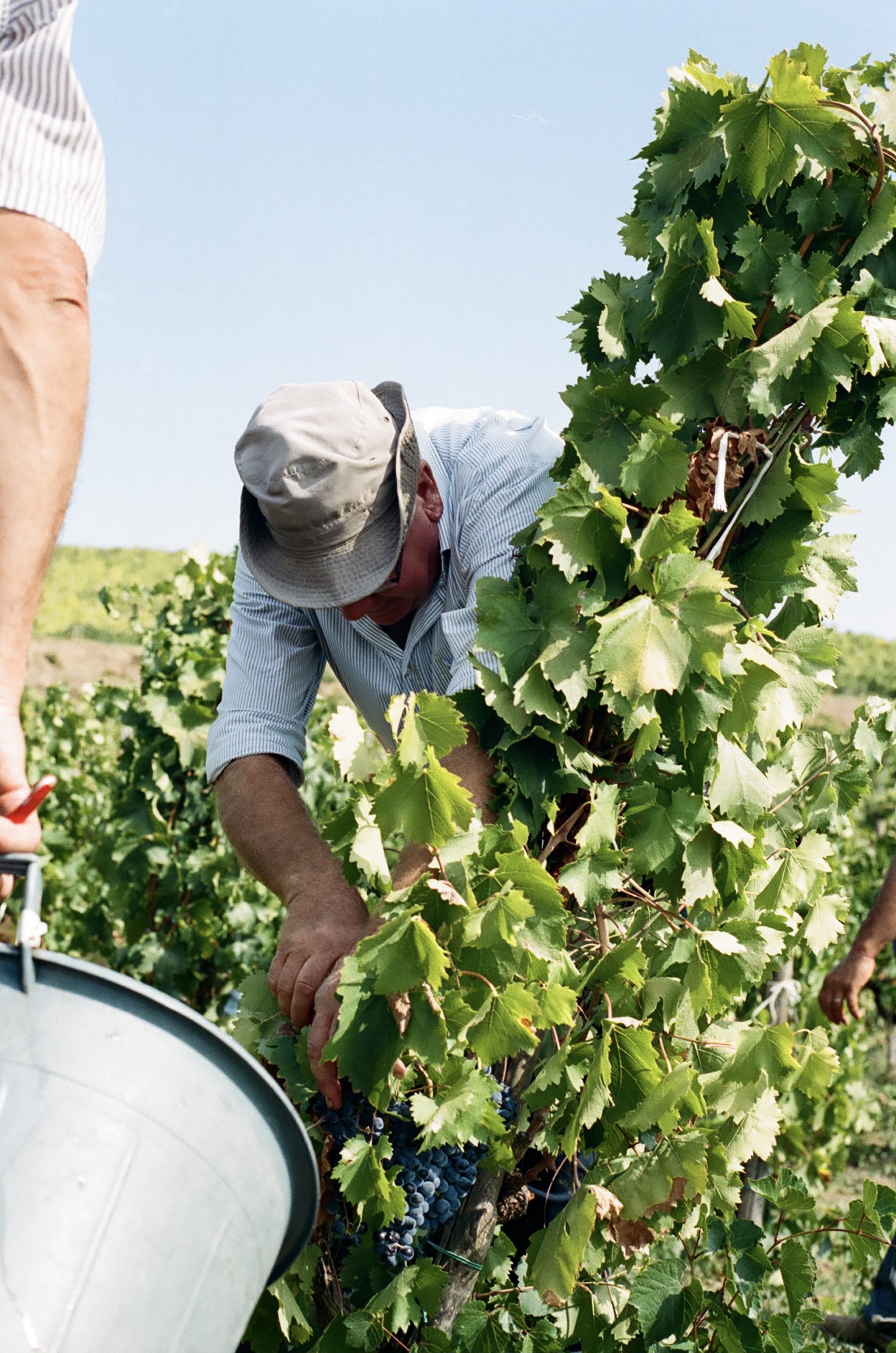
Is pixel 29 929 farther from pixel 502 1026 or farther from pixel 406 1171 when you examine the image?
pixel 406 1171

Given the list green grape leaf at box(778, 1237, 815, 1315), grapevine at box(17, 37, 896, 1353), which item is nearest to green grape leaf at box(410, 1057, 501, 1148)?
grapevine at box(17, 37, 896, 1353)

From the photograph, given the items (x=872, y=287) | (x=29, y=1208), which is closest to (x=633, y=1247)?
(x=29, y=1208)

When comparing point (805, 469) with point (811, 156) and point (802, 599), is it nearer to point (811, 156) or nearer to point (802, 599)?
point (802, 599)

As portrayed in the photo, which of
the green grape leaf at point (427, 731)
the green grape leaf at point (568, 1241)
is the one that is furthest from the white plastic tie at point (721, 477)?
the green grape leaf at point (568, 1241)

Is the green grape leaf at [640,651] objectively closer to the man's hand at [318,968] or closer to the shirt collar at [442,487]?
the man's hand at [318,968]

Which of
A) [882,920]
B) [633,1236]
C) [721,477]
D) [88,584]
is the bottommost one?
[88,584]

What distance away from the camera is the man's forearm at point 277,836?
2.04 metres

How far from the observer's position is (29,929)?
117cm

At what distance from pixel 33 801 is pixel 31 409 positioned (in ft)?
1.56

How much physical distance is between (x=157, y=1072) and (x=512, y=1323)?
3.58ft

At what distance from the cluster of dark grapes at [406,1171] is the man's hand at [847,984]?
2409mm

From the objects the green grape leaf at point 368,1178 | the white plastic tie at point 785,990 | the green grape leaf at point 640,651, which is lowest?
the white plastic tie at point 785,990

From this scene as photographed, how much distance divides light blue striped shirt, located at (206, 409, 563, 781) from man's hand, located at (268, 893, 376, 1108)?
0.46 metres

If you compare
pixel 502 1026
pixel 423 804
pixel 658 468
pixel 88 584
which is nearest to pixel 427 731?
pixel 423 804
